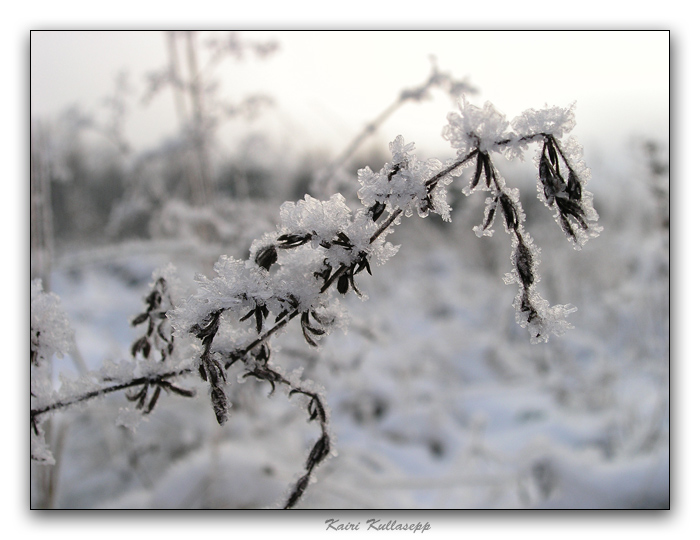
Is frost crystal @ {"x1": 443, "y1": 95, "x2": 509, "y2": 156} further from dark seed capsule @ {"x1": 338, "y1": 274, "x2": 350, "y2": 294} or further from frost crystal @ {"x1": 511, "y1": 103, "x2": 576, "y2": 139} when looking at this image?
dark seed capsule @ {"x1": 338, "y1": 274, "x2": 350, "y2": 294}

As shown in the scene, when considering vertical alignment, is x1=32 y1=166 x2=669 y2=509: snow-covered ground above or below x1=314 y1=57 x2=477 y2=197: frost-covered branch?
below

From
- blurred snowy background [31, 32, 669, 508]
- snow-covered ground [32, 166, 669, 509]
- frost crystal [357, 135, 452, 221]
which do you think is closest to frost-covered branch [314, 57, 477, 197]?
blurred snowy background [31, 32, 669, 508]

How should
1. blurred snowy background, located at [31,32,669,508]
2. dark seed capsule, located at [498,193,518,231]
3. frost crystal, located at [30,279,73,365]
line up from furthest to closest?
blurred snowy background, located at [31,32,669,508]
frost crystal, located at [30,279,73,365]
dark seed capsule, located at [498,193,518,231]

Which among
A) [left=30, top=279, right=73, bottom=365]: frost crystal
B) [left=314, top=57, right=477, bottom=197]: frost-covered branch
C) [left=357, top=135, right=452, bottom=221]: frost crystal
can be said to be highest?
[left=314, top=57, right=477, bottom=197]: frost-covered branch

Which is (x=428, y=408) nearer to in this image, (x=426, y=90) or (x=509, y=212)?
(x=426, y=90)

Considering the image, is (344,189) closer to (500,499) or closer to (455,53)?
(455,53)

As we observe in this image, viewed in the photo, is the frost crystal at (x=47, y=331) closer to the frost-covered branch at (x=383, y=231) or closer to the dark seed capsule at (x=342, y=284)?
the frost-covered branch at (x=383, y=231)

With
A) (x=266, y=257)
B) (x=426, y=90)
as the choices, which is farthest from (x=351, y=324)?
(x=266, y=257)

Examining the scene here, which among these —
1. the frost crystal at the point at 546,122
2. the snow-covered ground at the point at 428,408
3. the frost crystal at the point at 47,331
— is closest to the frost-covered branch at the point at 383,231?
the frost crystal at the point at 546,122
